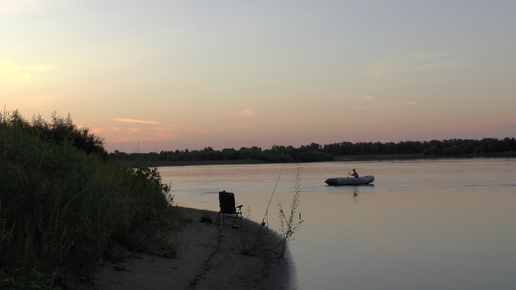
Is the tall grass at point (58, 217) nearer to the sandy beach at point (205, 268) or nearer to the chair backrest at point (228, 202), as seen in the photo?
the sandy beach at point (205, 268)

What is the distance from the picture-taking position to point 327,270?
38.2 feet

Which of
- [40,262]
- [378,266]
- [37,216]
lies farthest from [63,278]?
[378,266]

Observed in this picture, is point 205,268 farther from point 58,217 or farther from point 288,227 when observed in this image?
point 288,227

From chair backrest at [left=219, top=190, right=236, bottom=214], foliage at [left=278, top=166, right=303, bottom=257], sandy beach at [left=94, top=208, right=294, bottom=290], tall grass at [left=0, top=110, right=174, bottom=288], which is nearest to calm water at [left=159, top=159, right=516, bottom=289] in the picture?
foliage at [left=278, top=166, right=303, bottom=257]

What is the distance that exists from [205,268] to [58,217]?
341 centimetres

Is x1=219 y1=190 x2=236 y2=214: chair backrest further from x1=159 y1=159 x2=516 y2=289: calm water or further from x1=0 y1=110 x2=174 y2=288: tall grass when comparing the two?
x1=0 y1=110 x2=174 y2=288: tall grass

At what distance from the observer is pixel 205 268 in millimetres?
9438

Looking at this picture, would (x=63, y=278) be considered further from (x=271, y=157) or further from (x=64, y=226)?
(x=271, y=157)

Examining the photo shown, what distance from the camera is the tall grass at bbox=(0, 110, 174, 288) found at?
6340 millimetres

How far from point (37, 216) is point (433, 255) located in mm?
11350

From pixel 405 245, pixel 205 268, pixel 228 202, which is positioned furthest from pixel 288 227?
pixel 205 268

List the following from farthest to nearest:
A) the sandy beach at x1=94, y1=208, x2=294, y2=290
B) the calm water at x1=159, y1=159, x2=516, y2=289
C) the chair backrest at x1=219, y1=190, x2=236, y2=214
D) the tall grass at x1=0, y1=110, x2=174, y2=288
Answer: the chair backrest at x1=219, y1=190, x2=236, y2=214 < the calm water at x1=159, y1=159, x2=516, y2=289 < the sandy beach at x1=94, y1=208, x2=294, y2=290 < the tall grass at x1=0, y1=110, x2=174, y2=288

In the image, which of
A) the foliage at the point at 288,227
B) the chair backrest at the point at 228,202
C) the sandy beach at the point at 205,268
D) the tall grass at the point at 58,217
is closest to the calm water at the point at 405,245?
the foliage at the point at 288,227

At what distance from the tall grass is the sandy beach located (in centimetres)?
46
